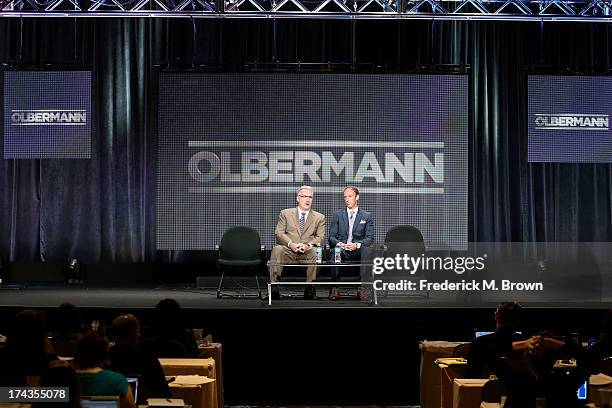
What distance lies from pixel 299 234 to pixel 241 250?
715 mm

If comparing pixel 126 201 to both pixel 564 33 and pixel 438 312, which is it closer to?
pixel 438 312

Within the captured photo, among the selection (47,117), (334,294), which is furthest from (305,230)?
(47,117)

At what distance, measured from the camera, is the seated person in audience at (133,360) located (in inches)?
203

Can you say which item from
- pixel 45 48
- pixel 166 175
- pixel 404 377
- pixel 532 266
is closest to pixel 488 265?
pixel 532 266

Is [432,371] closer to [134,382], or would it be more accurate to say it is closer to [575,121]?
[134,382]

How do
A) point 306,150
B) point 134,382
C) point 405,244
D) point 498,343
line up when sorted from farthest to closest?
point 306,150, point 405,244, point 498,343, point 134,382

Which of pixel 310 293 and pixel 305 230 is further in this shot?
pixel 305 230

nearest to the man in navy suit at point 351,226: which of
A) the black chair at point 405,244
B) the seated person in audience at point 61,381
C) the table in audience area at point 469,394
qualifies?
the black chair at point 405,244

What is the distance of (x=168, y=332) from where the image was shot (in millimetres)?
6422

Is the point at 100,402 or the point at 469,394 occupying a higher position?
the point at 100,402

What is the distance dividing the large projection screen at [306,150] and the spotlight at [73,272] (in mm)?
1094

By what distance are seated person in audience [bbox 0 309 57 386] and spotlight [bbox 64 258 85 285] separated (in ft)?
23.3

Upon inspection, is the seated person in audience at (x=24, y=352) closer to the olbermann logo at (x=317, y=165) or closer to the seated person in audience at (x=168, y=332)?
the seated person in audience at (x=168, y=332)

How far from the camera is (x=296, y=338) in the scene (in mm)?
8719
